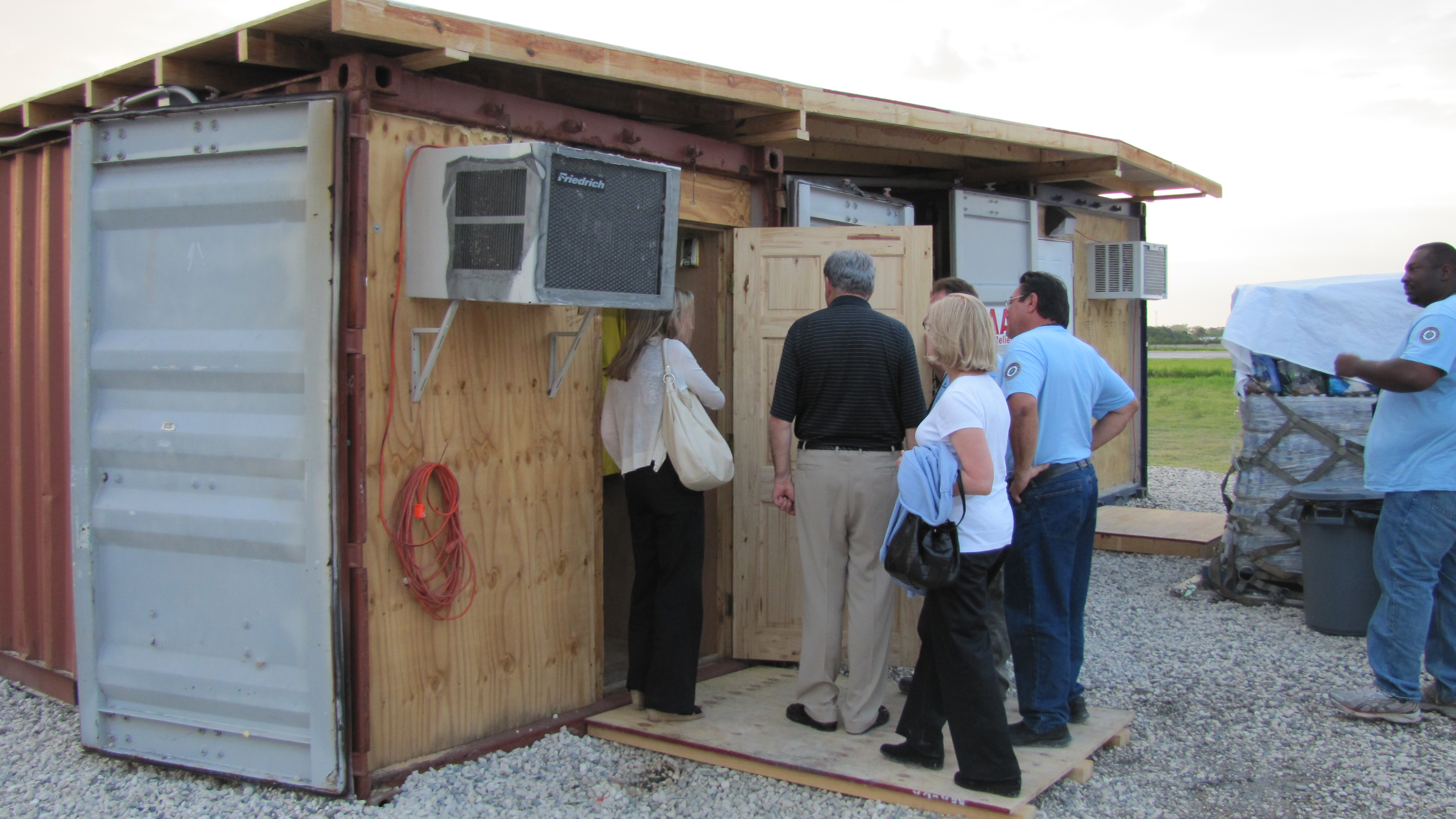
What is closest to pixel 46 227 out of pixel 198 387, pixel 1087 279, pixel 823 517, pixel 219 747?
pixel 198 387

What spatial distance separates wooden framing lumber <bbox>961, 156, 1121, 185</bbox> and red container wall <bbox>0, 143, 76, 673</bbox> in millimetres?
6205

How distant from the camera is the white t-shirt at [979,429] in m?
3.52

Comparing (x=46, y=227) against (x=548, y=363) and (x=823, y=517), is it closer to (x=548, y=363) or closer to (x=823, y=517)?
(x=548, y=363)

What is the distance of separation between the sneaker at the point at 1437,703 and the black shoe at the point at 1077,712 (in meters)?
1.51

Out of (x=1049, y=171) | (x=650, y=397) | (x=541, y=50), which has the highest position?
(x=1049, y=171)

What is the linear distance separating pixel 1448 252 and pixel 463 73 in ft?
13.6

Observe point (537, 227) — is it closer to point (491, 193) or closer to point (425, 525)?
point (491, 193)

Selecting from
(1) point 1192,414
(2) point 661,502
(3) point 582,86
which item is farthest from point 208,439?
(1) point 1192,414

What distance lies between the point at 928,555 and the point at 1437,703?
2.82m

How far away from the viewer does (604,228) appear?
147 inches

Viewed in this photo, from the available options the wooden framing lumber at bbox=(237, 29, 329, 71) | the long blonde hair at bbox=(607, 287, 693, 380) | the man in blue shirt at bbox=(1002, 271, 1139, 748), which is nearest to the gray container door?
the wooden framing lumber at bbox=(237, 29, 329, 71)

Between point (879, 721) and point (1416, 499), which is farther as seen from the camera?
point (1416, 499)

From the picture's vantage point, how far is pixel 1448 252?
4.59 m

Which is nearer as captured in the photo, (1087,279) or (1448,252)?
(1448,252)
